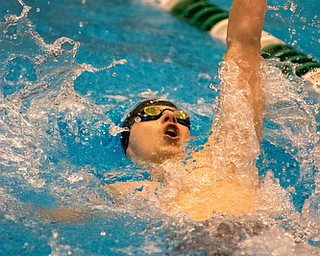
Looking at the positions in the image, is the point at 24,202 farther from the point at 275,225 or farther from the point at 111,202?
the point at 275,225

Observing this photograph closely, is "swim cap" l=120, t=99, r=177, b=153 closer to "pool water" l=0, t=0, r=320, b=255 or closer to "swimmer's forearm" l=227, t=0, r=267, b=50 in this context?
"pool water" l=0, t=0, r=320, b=255

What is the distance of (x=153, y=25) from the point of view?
352 centimetres

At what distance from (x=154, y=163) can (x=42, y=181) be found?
423 mm

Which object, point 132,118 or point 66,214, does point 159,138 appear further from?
point 66,214

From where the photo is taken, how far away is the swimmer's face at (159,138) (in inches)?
84.3

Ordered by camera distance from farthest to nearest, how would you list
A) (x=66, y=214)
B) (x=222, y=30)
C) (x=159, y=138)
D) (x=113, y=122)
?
(x=222, y=30), (x=113, y=122), (x=159, y=138), (x=66, y=214)

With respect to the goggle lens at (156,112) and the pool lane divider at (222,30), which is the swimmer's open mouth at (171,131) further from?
the pool lane divider at (222,30)

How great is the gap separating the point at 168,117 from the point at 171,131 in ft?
0.19

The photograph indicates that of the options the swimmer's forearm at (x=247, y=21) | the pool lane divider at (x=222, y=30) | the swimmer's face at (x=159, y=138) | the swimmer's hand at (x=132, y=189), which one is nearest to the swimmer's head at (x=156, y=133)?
the swimmer's face at (x=159, y=138)

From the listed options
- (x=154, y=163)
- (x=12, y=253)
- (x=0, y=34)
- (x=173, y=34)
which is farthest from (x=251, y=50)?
(x=0, y=34)

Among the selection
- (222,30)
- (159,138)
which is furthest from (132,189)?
(222,30)

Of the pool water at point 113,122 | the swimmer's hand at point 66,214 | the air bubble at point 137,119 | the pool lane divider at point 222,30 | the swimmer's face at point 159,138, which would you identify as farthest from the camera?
the pool lane divider at point 222,30

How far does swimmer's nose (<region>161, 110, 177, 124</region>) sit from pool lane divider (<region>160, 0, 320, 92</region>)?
112 centimetres

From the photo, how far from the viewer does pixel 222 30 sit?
340cm
